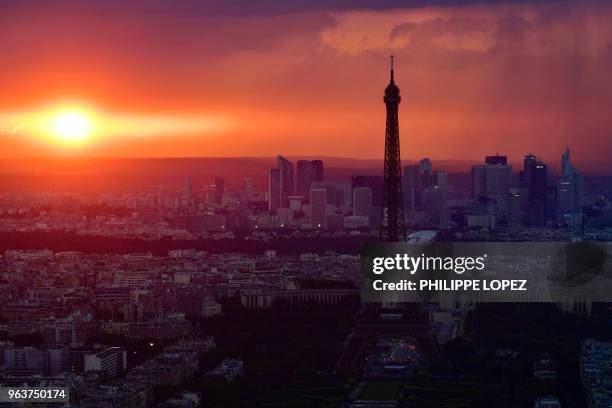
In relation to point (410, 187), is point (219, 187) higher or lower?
lower

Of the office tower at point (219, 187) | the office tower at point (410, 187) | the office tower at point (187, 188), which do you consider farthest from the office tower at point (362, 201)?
the office tower at point (187, 188)

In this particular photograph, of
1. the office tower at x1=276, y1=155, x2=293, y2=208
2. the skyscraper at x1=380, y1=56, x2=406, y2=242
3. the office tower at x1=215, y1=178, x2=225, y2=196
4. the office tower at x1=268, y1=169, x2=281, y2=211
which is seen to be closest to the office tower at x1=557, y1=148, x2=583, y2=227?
the office tower at x1=276, y1=155, x2=293, y2=208

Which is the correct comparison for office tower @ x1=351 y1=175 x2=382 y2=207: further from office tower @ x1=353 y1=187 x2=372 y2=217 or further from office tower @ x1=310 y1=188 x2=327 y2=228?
office tower @ x1=310 y1=188 x2=327 y2=228

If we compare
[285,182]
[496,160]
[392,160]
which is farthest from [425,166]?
[392,160]

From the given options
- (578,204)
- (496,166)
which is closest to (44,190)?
(496,166)

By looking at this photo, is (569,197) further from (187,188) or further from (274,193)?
(187,188)

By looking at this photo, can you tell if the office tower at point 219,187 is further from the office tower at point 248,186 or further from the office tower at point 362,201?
the office tower at point 362,201

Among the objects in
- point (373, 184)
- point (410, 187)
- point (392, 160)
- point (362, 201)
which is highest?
point (392, 160)
